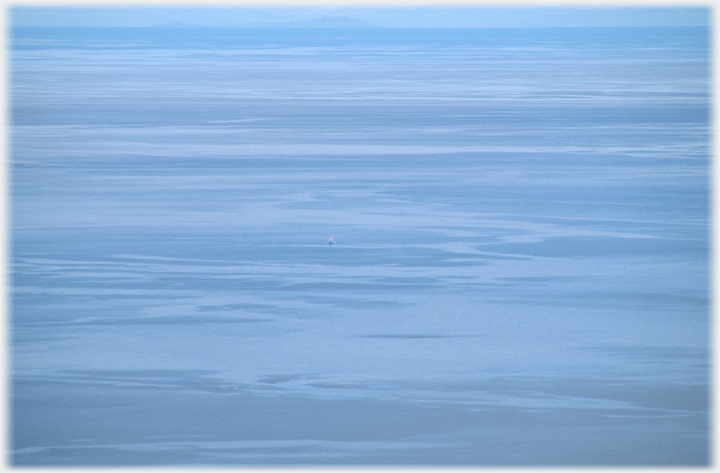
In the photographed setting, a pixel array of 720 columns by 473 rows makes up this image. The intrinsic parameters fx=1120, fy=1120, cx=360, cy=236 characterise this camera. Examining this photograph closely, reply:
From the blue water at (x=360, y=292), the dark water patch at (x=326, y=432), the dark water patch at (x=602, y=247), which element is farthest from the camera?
the dark water patch at (x=602, y=247)

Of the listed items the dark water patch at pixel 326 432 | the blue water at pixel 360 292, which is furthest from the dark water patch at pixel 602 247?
the dark water patch at pixel 326 432

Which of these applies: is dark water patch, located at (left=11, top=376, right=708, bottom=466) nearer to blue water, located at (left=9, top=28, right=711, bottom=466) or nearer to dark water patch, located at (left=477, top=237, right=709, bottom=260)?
blue water, located at (left=9, top=28, right=711, bottom=466)

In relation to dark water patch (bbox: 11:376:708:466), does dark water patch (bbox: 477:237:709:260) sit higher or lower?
higher

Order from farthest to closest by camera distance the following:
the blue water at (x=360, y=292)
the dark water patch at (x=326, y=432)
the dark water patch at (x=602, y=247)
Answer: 1. the dark water patch at (x=602, y=247)
2. the blue water at (x=360, y=292)
3. the dark water patch at (x=326, y=432)

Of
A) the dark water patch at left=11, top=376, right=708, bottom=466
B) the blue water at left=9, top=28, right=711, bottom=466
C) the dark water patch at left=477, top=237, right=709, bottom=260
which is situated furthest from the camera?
the dark water patch at left=477, top=237, right=709, bottom=260

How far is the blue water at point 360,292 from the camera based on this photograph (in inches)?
201

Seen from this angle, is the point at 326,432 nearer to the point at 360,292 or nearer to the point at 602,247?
the point at 360,292

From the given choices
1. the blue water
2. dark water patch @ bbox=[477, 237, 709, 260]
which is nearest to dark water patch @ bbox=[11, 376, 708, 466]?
the blue water

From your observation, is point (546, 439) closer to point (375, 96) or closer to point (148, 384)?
point (148, 384)

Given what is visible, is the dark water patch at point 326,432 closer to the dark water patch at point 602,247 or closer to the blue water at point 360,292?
the blue water at point 360,292

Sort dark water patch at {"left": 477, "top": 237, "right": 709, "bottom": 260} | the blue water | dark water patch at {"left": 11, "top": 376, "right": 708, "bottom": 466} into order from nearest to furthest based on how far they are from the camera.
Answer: dark water patch at {"left": 11, "top": 376, "right": 708, "bottom": 466} < the blue water < dark water patch at {"left": 477, "top": 237, "right": 709, "bottom": 260}

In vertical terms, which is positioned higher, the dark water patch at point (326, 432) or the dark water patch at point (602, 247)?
the dark water patch at point (602, 247)

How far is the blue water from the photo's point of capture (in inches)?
201

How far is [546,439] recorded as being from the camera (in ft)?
16.4
